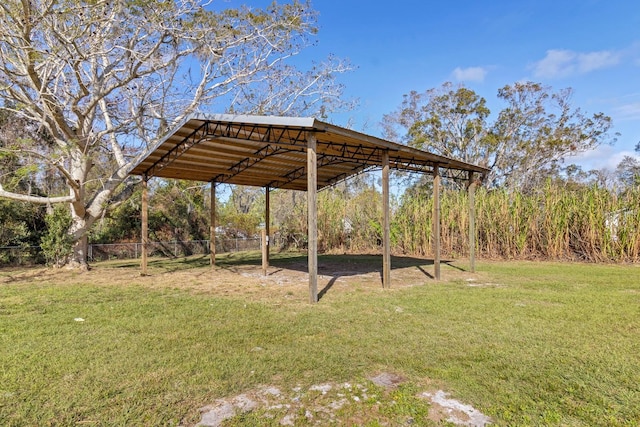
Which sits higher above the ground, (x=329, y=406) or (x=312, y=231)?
(x=312, y=231)

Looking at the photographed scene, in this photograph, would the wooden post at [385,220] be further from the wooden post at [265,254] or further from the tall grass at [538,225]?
the tall grass at [538,225]

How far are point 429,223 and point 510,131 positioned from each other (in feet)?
31.5

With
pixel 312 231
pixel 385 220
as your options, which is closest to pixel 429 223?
pixel 385 220

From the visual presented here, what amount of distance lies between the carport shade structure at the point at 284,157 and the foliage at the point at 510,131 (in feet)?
38.1

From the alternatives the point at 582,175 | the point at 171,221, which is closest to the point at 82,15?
the point at 171,221

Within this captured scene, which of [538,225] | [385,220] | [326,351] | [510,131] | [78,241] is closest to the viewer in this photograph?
[326,351]

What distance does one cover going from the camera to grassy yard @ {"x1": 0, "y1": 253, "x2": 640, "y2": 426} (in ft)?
7.68

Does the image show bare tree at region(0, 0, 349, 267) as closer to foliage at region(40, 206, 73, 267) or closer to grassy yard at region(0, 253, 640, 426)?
foliage at region(40, 206, 73, 267)

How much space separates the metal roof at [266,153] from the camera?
232 inches

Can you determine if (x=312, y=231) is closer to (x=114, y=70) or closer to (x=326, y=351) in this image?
(x=326, y=351)

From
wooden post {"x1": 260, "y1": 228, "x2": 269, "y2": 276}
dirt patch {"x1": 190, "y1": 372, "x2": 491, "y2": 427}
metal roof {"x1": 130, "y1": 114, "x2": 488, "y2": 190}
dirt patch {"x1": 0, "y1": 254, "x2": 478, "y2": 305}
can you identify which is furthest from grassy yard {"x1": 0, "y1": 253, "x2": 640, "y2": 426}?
metal roof {"x1": 130, "y1": 114, "x2": 488, "y2": 190}

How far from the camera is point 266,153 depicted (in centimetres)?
804

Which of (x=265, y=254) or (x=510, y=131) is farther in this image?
(x=510, y=131)

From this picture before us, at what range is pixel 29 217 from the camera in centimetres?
1229
